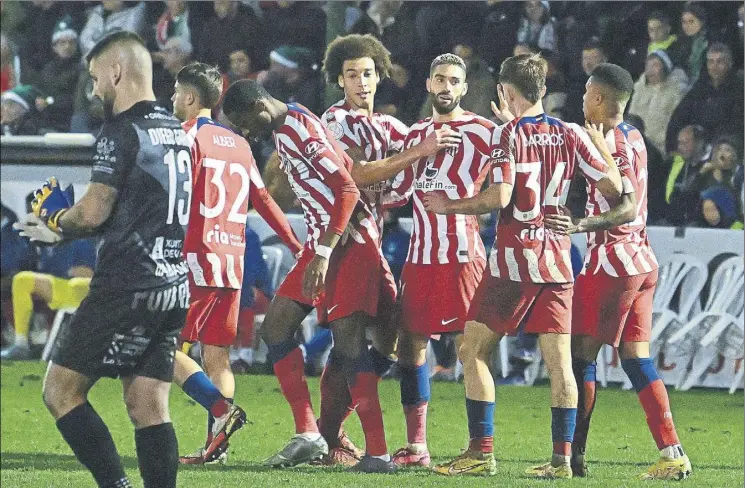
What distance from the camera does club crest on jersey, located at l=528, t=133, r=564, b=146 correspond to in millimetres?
6734

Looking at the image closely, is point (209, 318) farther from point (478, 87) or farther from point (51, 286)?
point (478, 87)

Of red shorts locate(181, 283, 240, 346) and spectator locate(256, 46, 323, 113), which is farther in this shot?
spectator locate(256, 46, 323, 113)

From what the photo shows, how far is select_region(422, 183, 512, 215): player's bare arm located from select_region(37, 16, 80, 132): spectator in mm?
9021

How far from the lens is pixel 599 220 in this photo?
6.79 meters

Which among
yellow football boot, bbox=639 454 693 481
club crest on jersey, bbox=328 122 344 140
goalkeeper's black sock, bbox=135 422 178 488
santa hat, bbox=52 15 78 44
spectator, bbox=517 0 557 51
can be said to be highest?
santa hat, bbox=52 15 78 44

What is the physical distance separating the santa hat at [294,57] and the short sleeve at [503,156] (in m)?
7.14

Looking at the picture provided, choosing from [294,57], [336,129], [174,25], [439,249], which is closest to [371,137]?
[336,129]

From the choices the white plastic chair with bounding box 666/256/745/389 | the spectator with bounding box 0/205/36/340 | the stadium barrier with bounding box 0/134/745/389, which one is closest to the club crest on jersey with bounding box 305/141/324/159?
the stadium barrier with bounding box 0/134/745/389

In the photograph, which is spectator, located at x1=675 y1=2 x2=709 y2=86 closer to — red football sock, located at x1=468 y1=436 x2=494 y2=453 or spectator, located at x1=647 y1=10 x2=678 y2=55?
spectator, located at x1=647 y1=10 x2=678 y2=55

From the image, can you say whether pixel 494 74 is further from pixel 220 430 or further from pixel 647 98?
pixel 220 430

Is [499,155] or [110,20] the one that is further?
[110,20]

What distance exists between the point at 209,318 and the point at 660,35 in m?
6.64

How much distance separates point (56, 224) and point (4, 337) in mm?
7641

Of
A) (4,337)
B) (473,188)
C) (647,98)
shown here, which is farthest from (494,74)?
(473,188)
